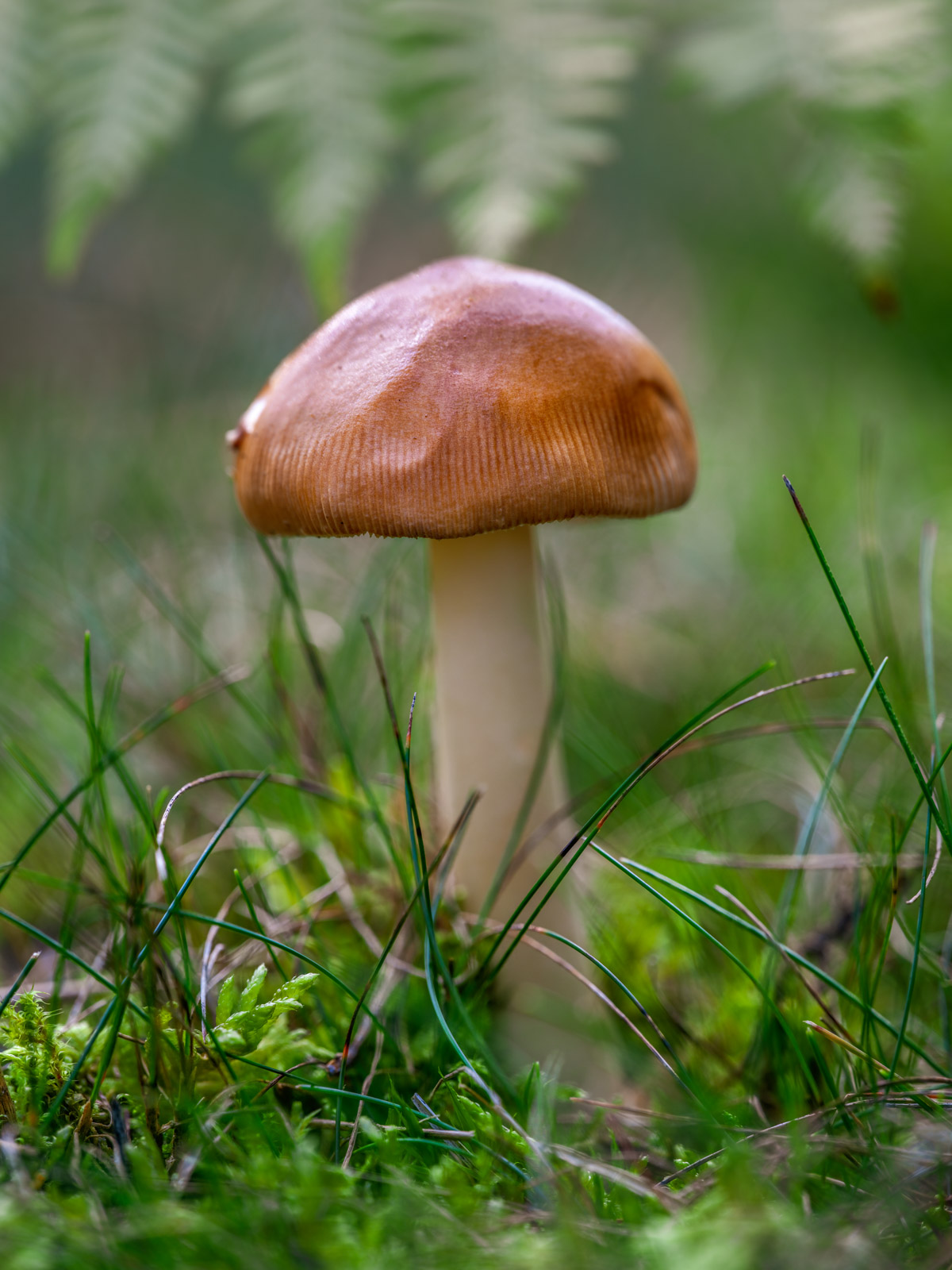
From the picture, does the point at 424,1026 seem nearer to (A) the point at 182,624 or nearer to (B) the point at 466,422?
(B) the point at 466,422

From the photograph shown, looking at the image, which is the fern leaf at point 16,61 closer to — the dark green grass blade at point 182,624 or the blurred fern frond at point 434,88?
the blurred fern frond at point 434,88

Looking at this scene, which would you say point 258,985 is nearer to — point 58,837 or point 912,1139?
point 912,1139

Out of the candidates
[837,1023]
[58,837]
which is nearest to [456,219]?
[58,837]

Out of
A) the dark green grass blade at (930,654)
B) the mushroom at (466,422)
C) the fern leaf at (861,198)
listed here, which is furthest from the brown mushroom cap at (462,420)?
the fern leaf at (861,198)

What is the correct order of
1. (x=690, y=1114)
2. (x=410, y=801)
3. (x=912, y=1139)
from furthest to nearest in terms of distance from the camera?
(x=690, y=1114)
(x=410, y=801)
(x=912, y=1139)

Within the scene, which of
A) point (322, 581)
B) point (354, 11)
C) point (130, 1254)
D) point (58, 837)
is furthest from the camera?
point (322, 581)

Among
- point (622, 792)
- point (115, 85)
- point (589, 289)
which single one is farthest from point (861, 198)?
point (589, 289)
